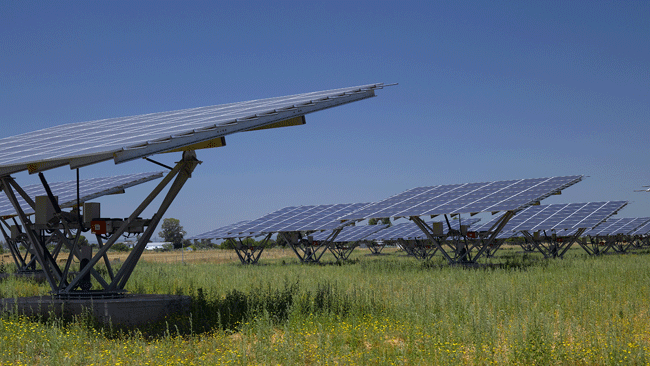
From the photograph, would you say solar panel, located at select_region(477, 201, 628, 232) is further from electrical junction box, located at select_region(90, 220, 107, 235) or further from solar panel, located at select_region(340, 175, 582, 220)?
electrical junction box, located at select_region(90, 220, 107, 235)

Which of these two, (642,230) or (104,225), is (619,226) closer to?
(642,230)

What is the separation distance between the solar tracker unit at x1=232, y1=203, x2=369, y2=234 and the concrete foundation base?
18909mm

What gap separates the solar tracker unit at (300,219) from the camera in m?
30.3

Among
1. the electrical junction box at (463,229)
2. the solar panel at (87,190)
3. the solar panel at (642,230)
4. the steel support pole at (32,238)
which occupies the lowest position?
the solar panel at (642,230)

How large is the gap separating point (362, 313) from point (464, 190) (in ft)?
54.4

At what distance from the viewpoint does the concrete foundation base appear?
9.91m

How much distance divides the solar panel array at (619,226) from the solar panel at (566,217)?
6580mm

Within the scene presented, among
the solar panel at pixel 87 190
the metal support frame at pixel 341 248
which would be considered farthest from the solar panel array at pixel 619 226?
the solar panel at pixel 87 190

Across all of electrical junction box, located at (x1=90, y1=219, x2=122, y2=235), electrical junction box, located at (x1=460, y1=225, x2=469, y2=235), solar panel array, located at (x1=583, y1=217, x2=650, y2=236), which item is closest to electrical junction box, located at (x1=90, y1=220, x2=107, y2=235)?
electrical junction box, located at (x1=90, y1=219, x2=122, y2=235)

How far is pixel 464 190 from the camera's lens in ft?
85.1

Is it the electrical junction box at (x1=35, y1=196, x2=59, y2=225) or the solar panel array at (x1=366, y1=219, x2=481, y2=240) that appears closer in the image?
the electrical junction box at (x1=35, y1=196, x2=59, y2=225)

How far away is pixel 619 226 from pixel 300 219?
2781cm

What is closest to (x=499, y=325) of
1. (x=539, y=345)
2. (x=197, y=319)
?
(x=539, y=345)

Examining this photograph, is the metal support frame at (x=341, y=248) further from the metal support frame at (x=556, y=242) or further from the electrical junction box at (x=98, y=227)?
the electrical junction box at (x=98, y=227)
